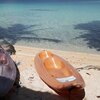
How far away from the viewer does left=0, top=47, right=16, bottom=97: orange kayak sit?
12.2 feet

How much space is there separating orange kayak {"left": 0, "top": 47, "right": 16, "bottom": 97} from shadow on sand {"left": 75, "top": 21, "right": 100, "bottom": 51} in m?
5.17

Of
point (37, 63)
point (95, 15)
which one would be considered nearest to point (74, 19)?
point (95, 15)

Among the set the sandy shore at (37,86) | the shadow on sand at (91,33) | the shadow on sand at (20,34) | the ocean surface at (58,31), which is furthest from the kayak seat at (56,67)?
the shadow on sand at (20,34)

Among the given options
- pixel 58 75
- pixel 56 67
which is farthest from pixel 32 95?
pixel 56 67

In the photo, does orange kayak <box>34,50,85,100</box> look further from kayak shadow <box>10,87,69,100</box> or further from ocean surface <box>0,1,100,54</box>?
ocean surface <box>0,1,100,54</box>

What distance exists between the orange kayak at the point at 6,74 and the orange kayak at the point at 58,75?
0.62 meters

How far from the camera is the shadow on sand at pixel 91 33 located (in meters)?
9.49

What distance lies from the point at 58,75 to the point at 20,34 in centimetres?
743

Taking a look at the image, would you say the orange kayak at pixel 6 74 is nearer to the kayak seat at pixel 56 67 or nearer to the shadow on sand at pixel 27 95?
the shadow on sand at pixel 27 95

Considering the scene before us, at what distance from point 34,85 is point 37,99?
55 centimetres

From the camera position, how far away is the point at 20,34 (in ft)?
38.1

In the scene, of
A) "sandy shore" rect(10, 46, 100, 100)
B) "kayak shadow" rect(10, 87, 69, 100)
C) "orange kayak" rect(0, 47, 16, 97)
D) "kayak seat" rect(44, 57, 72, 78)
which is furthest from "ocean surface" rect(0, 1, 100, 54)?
"orange kayak" rect(0, 47, 16, 97)

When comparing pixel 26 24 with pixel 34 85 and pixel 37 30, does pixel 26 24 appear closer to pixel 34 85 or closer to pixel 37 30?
pixel 37 30

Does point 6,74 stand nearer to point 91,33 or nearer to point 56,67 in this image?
point 56,67
